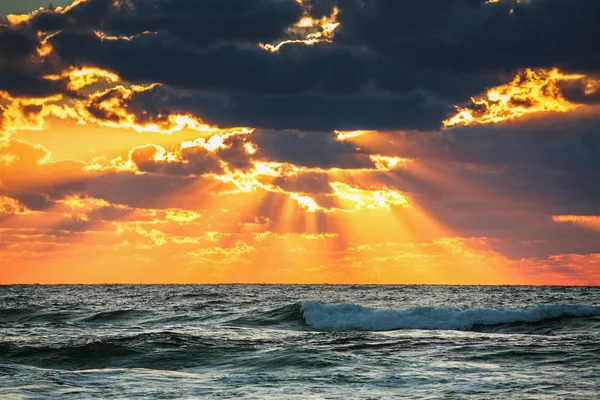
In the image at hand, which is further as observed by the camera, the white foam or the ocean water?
the white foam

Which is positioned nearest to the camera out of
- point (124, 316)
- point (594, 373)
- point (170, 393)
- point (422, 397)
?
point (422, 397)

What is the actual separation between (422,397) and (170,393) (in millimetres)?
7204

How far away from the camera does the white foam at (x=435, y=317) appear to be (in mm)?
40688

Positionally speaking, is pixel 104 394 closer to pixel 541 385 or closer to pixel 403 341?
pixel 541 385

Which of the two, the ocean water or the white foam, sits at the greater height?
the white foam

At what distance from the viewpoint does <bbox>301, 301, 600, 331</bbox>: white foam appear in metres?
40.7

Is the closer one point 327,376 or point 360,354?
point 327,376

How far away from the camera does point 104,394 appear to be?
20.2 metres

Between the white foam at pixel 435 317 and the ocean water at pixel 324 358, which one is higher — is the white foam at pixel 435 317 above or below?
above

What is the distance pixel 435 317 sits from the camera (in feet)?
137

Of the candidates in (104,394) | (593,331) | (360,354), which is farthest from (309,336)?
(104,394)

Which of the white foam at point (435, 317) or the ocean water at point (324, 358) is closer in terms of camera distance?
the ocean water at point (324, 358)

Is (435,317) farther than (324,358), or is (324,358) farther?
(435,317)

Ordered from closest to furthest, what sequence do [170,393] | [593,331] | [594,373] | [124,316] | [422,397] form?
[422,397] < [170,393] < [594,373] < [593,331] < [124,316]
